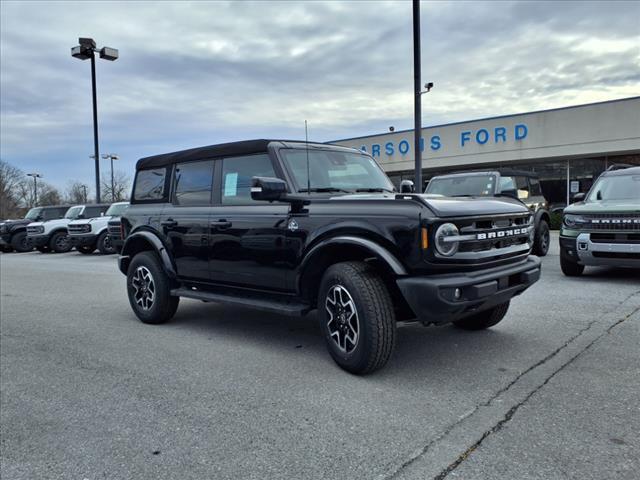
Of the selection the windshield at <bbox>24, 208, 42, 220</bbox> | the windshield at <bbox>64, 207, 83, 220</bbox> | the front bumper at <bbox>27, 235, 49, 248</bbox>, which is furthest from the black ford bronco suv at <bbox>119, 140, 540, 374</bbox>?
the windshield at <bbox>24, 208, 42, 220</bbox>

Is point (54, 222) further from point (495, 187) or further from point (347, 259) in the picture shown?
point (347, 259)

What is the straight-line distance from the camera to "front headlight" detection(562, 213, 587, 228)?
7.94 metres

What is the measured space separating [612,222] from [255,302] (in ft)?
18.1

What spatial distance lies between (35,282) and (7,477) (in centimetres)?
899

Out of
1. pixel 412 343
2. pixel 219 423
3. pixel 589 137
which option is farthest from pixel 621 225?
pixel 589 137

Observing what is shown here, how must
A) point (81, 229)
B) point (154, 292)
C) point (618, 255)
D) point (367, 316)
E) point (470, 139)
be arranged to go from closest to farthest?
point (367, 316) → point (154, 292) → point (618, 255) → point (81, 229) → point (470, 139)

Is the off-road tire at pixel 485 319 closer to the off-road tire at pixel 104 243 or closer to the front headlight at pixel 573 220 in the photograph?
the front headlight at pixel 573 220

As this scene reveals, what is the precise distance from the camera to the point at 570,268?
8.43 meters

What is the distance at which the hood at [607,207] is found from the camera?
7496 millimetres

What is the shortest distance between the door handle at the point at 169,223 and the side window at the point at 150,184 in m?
0.40

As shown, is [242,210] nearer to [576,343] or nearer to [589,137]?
[576,343]

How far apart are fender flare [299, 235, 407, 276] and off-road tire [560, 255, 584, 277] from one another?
5567 mm

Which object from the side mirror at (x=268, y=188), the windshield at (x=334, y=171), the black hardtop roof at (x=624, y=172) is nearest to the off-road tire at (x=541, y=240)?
the black hardtop roof at (x=624, y=172)

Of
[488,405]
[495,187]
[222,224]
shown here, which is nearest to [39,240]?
[495,187]
